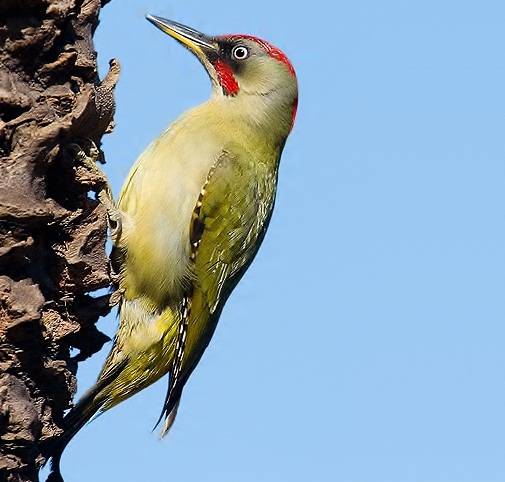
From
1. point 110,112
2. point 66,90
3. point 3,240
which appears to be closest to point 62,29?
point 66,90

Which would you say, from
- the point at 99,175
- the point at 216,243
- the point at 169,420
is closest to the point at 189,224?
the point at 216,243

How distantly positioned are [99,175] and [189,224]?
0.80 meters

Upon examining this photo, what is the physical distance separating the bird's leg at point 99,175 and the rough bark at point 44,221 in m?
0.07

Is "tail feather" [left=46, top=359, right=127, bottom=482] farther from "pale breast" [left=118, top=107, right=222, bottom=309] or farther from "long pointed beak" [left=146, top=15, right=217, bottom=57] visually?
"long pointed beak" [left=146, top=15, right=217, bottom=57]

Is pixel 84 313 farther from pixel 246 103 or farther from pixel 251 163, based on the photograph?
pixel 246 103

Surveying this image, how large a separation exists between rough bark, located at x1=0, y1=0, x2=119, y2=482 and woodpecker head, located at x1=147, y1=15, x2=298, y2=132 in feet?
4.73

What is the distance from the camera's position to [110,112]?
3840mm

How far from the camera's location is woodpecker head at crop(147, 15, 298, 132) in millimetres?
5176

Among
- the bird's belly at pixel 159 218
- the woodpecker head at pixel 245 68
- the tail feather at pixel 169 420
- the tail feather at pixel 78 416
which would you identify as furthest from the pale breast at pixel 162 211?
the woodpecker head at pixel 245 68

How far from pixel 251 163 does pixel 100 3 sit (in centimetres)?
138

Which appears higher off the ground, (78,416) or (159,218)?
(159,218)

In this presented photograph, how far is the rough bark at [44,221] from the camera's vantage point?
10.4 ft

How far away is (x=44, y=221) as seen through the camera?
3.22 m

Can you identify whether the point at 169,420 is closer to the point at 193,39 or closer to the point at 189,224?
the point at 189,224
